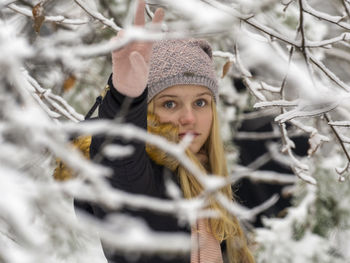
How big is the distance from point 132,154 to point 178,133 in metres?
0.41

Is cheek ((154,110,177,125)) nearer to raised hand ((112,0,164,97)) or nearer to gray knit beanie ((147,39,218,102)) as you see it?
gray knit beanie ((147,39,218,102))

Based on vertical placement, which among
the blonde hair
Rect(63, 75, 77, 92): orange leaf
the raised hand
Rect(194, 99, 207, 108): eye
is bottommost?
Rect(63, 75, 77, 92): orange leaf

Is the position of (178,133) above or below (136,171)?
below

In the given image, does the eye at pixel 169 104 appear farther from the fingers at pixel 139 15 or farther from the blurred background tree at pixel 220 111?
the fingers at pixel 139 15

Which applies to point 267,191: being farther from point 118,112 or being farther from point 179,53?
point 118,112

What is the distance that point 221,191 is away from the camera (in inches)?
74.1

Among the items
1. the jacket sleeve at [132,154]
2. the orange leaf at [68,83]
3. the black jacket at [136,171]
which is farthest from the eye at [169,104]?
the orange leaf at [68,83]

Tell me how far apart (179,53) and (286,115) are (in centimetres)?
60

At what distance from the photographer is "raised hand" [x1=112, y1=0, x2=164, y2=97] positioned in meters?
1.25

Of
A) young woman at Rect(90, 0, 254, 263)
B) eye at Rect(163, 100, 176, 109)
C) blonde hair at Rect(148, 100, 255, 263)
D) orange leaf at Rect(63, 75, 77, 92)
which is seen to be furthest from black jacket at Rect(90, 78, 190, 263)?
orange leaf at Rect(63, 75, 77, 92)

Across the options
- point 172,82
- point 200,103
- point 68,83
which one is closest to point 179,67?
point 172,82

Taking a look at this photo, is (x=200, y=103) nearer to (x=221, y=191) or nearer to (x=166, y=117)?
(x=166, y=117)

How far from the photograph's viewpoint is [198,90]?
6.05 ft

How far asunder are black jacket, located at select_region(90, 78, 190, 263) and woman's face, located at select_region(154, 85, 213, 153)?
201 mm
